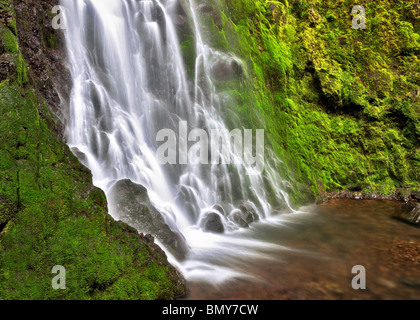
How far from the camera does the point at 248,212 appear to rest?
9.38m

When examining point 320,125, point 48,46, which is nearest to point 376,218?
point 320,125

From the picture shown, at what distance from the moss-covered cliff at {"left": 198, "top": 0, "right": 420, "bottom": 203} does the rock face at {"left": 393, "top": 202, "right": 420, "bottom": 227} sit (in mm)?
2652

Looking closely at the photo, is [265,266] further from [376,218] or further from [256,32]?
[256,32]

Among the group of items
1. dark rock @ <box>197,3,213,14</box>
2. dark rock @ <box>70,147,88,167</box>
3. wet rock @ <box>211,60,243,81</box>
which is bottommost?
dark rock @ <box>70,147,88,167</box>

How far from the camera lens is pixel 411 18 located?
18969 mm

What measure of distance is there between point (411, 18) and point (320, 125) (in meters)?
9.92

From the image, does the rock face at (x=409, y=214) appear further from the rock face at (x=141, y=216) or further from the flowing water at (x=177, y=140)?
the rock face at (x=141, y=216)

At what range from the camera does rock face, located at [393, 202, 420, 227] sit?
33.3 ft

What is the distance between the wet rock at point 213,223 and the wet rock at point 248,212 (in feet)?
3.60
